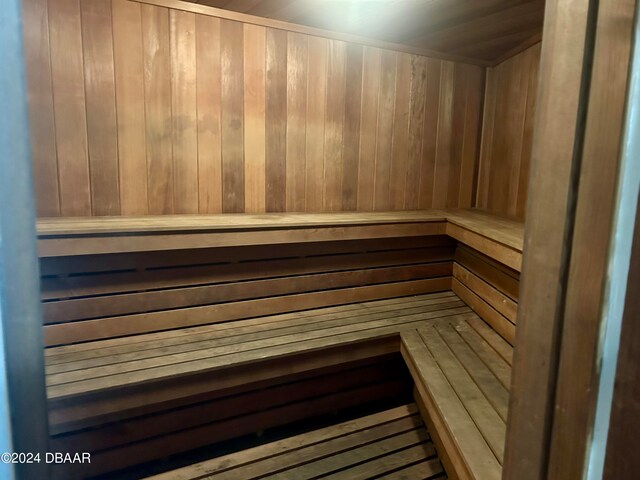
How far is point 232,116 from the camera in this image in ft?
6.72

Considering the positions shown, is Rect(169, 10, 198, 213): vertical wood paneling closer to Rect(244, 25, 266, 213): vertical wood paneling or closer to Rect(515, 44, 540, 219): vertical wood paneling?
Rect(244, 25, 266, 213): vertical wood paneling

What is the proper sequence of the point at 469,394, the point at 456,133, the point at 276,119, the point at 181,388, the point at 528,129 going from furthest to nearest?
1. the point at 456,133
2. the point at 528,129
3. the point at 276,119
4. the point at 181,388
5. the point at 469,394

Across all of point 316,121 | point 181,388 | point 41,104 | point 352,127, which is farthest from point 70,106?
point 352,127

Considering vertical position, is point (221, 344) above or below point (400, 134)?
below

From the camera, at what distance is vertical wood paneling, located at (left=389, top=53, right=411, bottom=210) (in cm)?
242

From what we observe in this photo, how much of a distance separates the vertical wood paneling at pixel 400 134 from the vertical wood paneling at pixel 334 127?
1.17ft

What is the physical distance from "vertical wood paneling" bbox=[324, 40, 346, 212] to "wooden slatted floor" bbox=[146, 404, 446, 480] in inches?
47.4

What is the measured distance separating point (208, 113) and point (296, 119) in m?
0.48

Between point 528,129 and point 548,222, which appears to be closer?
point 548,222

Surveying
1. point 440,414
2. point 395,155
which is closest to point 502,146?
point 395,155

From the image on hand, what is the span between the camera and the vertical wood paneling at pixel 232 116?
1984mm

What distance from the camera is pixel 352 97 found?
232cm

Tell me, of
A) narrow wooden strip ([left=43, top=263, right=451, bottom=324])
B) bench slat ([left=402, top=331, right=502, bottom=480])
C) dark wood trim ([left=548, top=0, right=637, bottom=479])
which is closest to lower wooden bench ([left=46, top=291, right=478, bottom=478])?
narrow wooden strip ([left=43, top=263, right=451, bottom=324])

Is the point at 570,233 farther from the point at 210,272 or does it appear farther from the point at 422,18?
the point at 422,18
